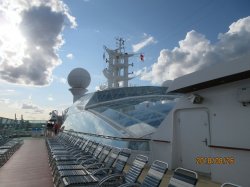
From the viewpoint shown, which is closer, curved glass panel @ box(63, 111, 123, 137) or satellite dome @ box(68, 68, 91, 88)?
curved glass panel @ box(63, 111, 123, 137)

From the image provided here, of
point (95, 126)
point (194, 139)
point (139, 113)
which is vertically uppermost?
point (139, 113)

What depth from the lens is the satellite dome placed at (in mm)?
40438

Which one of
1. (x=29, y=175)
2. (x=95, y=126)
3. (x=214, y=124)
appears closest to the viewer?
(x=214, y=124)

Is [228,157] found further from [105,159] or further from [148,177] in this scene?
[148,177]

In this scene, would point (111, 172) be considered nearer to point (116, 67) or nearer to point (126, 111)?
point (126, 111)

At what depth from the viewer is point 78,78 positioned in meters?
40.4

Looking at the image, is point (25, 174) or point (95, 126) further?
point (95, 126)

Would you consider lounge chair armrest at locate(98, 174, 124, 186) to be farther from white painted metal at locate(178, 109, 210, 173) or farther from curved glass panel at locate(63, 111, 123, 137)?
curved glass panel at locate(63, 111, 123, 137)

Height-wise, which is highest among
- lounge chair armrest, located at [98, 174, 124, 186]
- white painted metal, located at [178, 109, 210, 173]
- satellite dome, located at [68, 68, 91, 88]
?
satellite dome, located at [68, 68, 91, 88]

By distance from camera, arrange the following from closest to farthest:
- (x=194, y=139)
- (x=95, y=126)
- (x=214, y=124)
A: 1. (x=214, y=124)
2. (x=194, y=139)
3. (x=95, y=126)

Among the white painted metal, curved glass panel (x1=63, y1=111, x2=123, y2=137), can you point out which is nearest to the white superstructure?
the white painted metal

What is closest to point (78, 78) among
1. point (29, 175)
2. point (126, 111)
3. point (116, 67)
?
point (116, 67)

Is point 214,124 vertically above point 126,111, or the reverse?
point 126,111

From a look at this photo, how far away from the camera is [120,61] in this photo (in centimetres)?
3894
